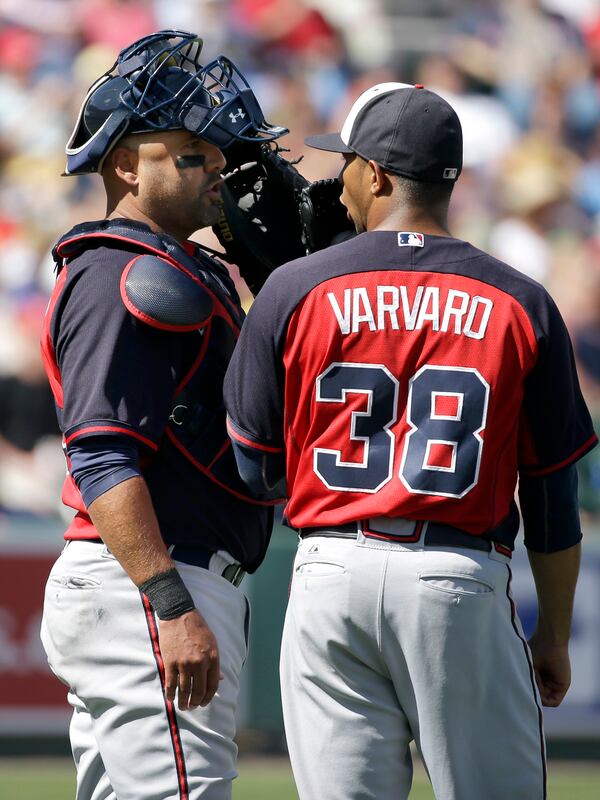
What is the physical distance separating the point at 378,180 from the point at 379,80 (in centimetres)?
809

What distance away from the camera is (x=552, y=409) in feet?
9.16

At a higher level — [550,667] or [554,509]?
[554,509]

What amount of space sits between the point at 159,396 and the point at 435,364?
64 cm

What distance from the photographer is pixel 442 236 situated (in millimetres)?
2789

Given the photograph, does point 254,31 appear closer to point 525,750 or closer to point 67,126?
point 67,126

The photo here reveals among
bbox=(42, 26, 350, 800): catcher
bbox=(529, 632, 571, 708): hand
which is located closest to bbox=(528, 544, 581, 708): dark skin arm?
bbox=(529, 632, 571, 708): hand

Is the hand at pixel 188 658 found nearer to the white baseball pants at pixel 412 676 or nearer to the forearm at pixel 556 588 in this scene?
the white baseball pants at pixel 412 676

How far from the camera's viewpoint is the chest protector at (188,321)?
2.87 metres

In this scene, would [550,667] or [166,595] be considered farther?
[550,667]

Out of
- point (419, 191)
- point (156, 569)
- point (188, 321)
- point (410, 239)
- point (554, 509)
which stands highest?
point (419, 191)

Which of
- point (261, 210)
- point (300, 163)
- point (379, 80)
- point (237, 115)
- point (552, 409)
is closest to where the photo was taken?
point (552, 409)

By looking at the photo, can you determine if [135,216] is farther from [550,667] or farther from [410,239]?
[550,667]

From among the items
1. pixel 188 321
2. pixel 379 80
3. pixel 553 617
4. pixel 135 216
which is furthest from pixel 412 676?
pixel 379 80

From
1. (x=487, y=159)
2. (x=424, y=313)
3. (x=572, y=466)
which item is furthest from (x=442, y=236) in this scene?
(x=487, y=159)
